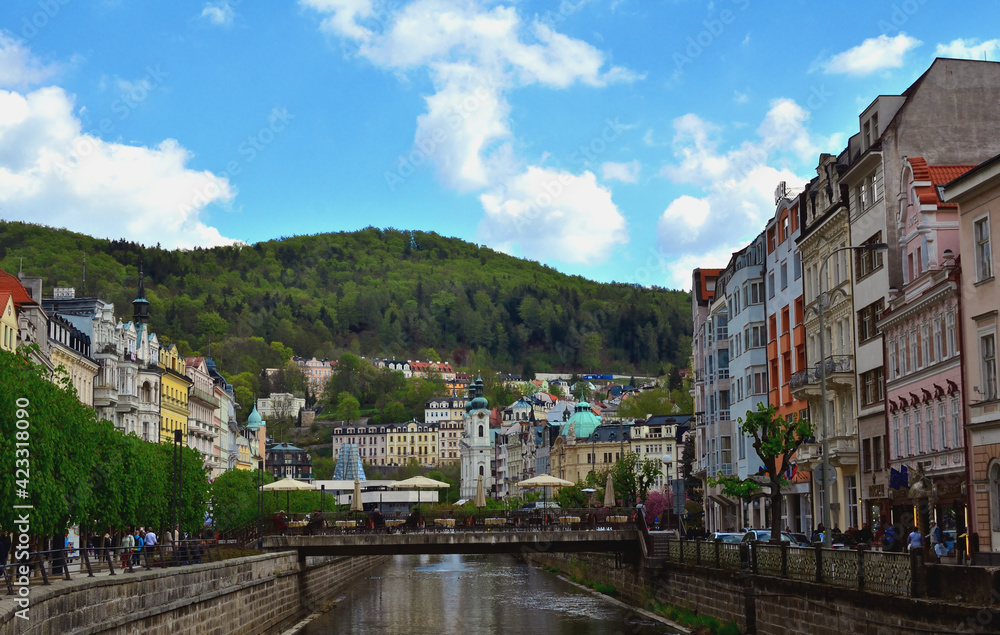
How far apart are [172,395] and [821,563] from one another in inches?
3355

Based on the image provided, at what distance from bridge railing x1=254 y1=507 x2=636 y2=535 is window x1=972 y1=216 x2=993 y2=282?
26769 mm

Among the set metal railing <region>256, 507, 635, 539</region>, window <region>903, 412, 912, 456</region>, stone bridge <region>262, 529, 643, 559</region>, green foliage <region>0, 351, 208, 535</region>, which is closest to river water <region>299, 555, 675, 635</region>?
stone bridge <region>262, 529, 643, 559</region>

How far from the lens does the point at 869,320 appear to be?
58.1 meters

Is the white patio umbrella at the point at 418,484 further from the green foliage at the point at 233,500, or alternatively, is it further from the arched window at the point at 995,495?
the arched window at the point at 995,495

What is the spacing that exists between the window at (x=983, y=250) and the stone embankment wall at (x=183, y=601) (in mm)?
25799

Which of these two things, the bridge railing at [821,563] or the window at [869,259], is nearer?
the bridge railing at [821,563]

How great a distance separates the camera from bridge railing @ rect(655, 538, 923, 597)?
90.2 feet

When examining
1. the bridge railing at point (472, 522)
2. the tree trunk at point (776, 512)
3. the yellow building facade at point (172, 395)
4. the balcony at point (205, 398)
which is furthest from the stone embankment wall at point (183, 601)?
the balcony at point (205, 398)

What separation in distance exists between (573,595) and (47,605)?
171 ft

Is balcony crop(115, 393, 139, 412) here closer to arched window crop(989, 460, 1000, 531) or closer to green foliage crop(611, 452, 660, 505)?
green foliage crop(611, 452, 660, 505)

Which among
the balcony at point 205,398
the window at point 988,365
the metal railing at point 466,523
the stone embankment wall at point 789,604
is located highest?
the balcony at point 205,398

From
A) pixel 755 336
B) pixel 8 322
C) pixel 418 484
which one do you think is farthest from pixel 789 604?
pixel 8 322

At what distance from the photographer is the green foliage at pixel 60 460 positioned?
3800cm

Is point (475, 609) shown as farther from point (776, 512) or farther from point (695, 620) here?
point (776, 512)
